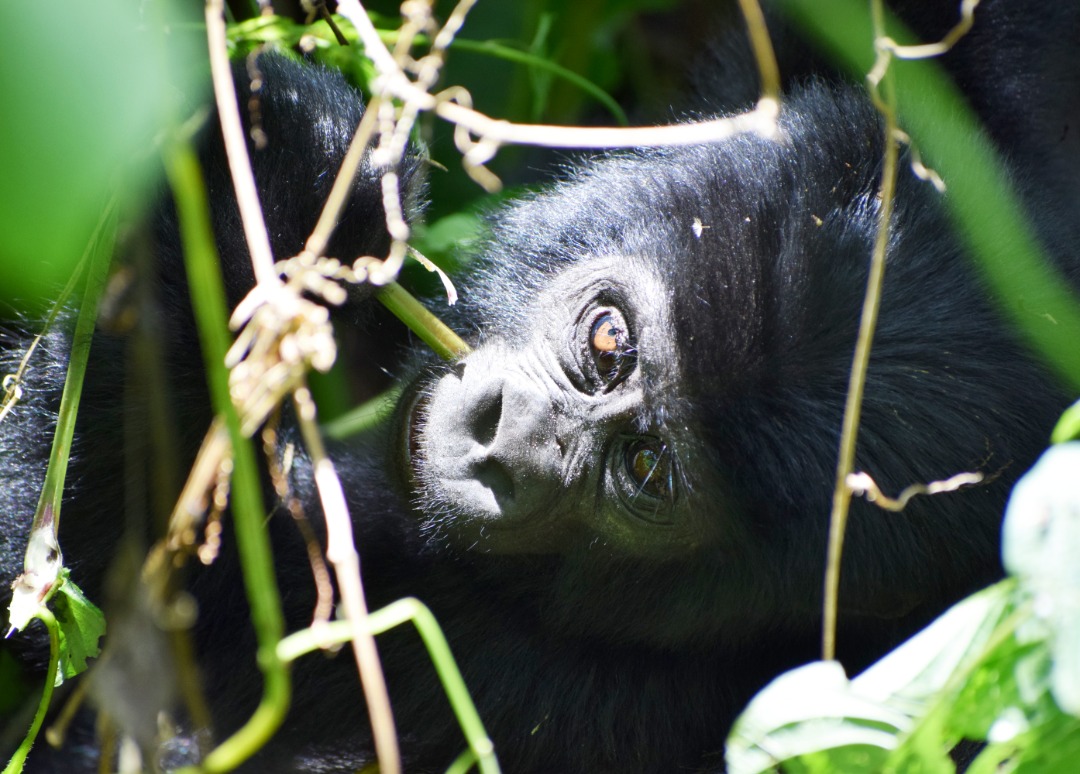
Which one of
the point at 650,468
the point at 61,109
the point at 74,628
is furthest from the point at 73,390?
the point at 650,468

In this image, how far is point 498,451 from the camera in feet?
6.56

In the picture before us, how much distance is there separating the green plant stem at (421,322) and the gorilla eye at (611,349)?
0.28 m

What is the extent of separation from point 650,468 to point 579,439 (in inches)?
5.6

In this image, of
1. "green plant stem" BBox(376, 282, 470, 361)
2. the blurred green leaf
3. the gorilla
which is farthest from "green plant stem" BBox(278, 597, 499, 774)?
"green plant stem" BBox(376, 282, 470, 361)

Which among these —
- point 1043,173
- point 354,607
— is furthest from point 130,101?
point 1043,173

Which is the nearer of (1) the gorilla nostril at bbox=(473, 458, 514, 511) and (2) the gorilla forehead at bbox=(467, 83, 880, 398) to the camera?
(2) the gorilla forehead at bbox=(467, 83, 880, 398)

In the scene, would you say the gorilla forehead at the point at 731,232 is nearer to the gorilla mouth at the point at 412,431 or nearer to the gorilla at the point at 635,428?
the gorilla at the point at 635,428

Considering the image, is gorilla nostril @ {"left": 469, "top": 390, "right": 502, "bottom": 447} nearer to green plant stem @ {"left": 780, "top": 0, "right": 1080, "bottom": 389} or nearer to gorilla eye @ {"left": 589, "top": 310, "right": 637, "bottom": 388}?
gorilla eye @ {"left": 589, "top": 310, "right": 637, "bottom": 388}

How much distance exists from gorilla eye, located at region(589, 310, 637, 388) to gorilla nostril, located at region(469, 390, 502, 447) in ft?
0.65

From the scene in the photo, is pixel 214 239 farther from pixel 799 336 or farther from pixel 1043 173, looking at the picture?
pixel 1043 173

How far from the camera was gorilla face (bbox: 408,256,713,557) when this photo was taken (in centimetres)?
197

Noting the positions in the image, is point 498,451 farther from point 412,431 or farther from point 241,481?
point 241,481

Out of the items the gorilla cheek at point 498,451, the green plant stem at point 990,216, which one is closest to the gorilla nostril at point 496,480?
the gorilla cheek at point 498,451

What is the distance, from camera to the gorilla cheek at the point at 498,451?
200 cm
